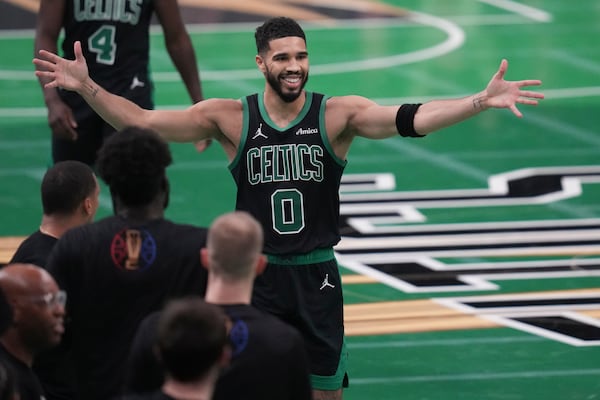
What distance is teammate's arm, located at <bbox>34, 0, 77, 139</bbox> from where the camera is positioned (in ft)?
30.1

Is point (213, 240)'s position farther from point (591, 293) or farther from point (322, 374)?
point (591, 293)

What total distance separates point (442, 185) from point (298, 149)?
19.4ft

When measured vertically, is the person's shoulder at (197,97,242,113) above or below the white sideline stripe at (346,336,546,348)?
above

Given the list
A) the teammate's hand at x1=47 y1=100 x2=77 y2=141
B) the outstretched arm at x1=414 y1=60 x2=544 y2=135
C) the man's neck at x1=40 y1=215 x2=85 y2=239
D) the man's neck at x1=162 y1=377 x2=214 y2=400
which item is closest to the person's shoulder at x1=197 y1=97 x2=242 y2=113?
the outstretched arm at x1=414 y1=60 x2=544 y2=135

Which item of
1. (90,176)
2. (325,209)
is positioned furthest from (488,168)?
(90,176)

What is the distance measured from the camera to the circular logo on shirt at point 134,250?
5.41 m

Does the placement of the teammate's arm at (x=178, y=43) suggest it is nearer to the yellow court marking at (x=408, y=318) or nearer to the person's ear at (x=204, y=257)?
the yellow court marking at (x=408, y=318)

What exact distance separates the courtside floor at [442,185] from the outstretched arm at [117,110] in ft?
6.70

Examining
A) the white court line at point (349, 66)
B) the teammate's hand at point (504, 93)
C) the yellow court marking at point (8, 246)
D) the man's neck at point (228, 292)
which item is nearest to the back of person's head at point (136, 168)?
the man's neck at point (228, 292)

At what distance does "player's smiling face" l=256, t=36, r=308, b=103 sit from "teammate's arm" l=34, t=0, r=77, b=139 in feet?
7.50

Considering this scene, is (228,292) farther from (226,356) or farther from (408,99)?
(408,99)

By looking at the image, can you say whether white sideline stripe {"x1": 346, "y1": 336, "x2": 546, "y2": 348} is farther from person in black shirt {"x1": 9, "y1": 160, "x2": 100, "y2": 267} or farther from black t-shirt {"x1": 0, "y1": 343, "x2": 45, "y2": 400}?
black t-shirt {"x1": 0, "y1": 343, "x2": 45, "y2": 400}

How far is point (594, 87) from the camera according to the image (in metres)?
16.3

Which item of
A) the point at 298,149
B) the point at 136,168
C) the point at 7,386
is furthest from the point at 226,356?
the point at 298,149
